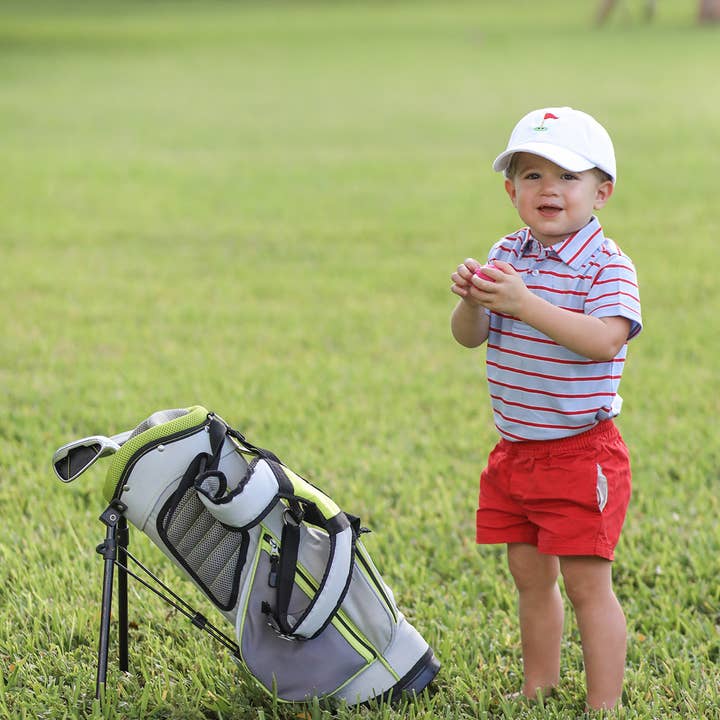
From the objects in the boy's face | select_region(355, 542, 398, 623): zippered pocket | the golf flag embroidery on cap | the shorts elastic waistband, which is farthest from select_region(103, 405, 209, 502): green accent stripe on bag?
the golf flag embroidery on cap

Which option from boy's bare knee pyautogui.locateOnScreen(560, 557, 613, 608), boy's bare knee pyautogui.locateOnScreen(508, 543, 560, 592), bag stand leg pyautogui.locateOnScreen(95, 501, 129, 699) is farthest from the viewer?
boy's bare knee pyautogui.locateOnScreen(508, 543, 560, 592)

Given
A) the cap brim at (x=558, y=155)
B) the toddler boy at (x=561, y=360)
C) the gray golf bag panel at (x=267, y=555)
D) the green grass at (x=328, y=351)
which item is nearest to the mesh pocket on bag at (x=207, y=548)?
the gray golf bag panel at (x=267, y=555)

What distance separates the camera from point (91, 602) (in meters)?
3.32

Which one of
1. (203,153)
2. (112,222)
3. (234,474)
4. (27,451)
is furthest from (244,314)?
(203,153)

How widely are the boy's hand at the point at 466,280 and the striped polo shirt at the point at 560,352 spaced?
171 millimetres

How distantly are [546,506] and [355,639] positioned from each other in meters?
0.56

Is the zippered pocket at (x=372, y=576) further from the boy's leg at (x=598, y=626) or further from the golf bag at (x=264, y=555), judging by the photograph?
the boy's leg at (x=598, y=626)

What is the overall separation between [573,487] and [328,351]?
134 inches

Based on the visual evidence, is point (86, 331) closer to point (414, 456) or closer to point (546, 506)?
point (414, 456)

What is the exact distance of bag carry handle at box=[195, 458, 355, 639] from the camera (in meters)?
2.54

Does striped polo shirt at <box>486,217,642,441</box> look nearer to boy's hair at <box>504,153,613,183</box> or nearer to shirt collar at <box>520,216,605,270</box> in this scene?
shirt collar at <box>520,216,605,270</box>

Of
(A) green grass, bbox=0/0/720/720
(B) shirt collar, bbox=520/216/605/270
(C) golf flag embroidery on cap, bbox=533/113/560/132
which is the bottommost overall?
(A) green grass, bbox=0/0/720/720

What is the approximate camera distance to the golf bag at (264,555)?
256 cm

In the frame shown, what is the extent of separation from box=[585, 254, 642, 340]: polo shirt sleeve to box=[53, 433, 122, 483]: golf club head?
1.15 m
